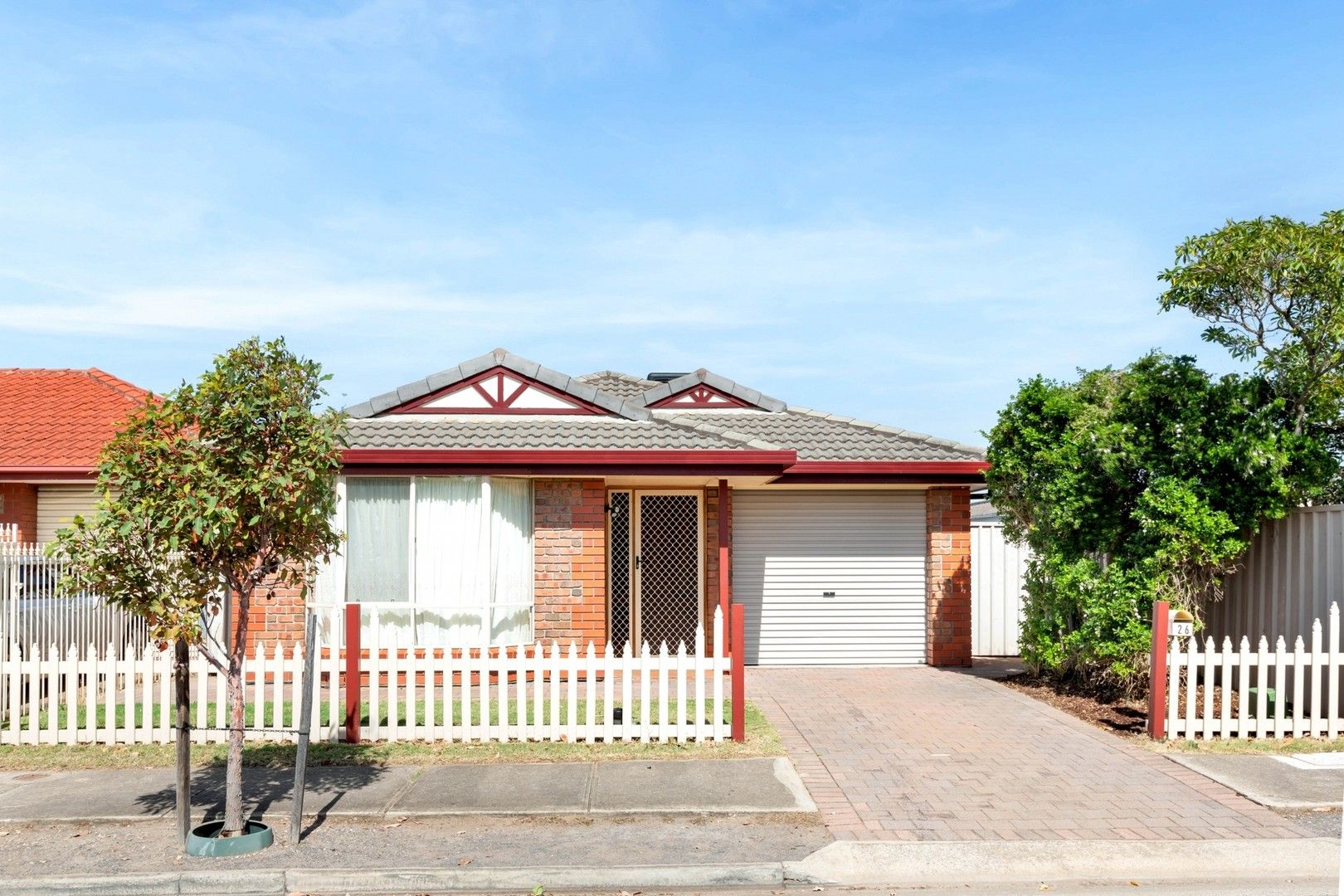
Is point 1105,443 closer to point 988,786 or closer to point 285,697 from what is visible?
point 988,786

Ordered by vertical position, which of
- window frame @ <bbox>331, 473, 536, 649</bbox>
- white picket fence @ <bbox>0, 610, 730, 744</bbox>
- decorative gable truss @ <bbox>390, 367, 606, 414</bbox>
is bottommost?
white picket fence @ <bbox>0, 610, 730, 744</bbox>

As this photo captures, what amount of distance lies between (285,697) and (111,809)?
3.96 meters

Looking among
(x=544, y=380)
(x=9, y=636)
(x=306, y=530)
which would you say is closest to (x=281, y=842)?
(x=306, y=530)

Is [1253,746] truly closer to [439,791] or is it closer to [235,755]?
[439,791]

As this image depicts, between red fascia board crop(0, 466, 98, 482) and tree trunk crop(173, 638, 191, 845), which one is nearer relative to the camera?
tree trunk crop(173, 638, 191, 845)

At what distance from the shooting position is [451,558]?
40.9 feet

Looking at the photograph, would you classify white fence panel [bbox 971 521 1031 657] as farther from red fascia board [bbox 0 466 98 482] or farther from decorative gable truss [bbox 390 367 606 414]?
red fascia board [bbox 0 466 98 482]

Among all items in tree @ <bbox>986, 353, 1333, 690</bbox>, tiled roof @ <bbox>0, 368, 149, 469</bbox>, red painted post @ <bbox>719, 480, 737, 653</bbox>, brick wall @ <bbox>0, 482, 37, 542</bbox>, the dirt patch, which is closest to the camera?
the dirt patch

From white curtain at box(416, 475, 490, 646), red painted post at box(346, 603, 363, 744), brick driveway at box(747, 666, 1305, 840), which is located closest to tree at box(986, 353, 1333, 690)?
brick driveway at box(747, 666, 1305, 840)

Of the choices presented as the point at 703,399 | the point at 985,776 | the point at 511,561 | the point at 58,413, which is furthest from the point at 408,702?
the point at 58,413

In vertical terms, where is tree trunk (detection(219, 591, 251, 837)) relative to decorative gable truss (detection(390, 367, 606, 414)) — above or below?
below

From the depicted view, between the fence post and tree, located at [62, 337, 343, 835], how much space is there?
2.47 metres

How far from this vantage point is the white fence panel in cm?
1650

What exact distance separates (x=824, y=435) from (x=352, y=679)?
27.0 ft
